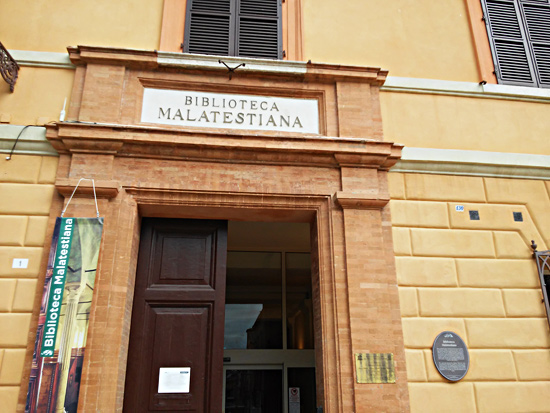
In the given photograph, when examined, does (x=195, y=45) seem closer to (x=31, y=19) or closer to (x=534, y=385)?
(x=31, y=19)

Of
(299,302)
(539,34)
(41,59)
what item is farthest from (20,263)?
(539,34)

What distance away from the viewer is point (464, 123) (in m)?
6.82

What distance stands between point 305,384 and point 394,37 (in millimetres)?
6011

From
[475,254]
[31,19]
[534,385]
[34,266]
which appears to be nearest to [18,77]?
[31,19]

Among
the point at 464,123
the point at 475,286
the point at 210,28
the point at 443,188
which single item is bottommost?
the point at 475,286

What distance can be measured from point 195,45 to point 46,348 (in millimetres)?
4404

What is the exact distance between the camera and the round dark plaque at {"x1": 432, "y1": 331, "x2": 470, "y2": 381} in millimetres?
5520

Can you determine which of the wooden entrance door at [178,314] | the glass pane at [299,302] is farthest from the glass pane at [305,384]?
the wooden entrance door at [178,314]

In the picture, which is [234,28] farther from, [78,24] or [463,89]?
[463,89]

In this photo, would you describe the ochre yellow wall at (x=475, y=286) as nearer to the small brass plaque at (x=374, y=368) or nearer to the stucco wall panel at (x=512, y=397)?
the stucco wall panel at (x=512, y=397)

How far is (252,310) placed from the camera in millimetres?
8844

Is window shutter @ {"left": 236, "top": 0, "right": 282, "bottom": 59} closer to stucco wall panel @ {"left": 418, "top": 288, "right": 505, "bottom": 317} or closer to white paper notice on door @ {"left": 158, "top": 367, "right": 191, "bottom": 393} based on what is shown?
stucco wall panel @ {"left": 418, "top": 288, "right": 505, "bottom": 317}

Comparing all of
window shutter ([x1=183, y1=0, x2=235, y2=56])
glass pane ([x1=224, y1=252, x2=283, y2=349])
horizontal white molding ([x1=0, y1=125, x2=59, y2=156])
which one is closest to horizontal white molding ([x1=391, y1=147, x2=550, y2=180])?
window shutter ([x1=183, y1=0, x2=235, y2=56])

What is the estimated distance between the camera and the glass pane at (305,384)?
8.34 metres
